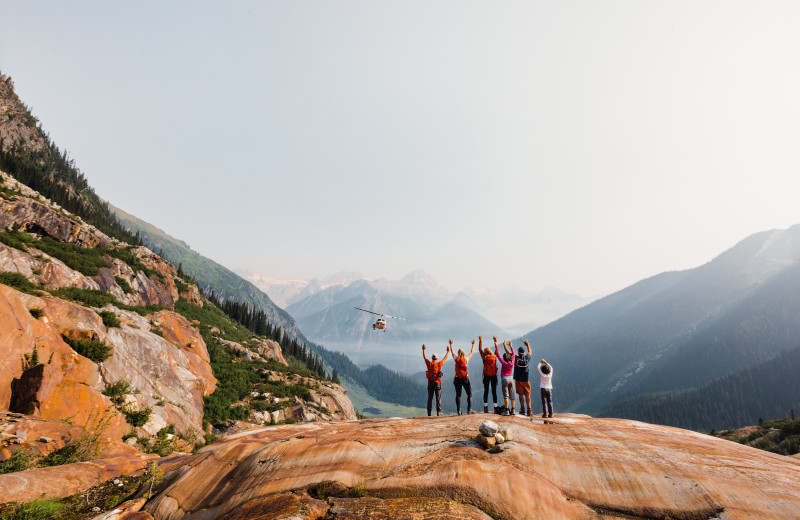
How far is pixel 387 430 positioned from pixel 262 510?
589 cm

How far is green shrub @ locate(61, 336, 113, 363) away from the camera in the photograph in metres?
20.4

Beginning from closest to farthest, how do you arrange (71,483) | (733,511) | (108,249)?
1. (733,511)
2. (71,483)
3. (108,249)

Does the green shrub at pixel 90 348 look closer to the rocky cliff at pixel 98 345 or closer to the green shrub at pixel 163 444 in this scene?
the rocky cliff at pixel 98 345

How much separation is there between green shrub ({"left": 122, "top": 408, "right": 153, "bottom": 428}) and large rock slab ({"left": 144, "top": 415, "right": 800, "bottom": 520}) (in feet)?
36.3

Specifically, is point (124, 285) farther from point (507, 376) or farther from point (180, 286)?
point (507, 376)

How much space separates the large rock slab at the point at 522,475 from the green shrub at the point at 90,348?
14.4 m

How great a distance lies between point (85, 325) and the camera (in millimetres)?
21953

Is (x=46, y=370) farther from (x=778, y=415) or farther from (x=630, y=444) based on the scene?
(x=778, y=415)

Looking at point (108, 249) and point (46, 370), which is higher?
point (108, 249)

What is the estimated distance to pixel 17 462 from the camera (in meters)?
11.4

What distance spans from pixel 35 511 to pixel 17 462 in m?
4.84

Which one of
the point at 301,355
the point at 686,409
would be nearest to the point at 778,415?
the point at 686,409

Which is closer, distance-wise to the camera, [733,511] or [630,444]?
[733,511]

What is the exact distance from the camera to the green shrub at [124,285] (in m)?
46.4
